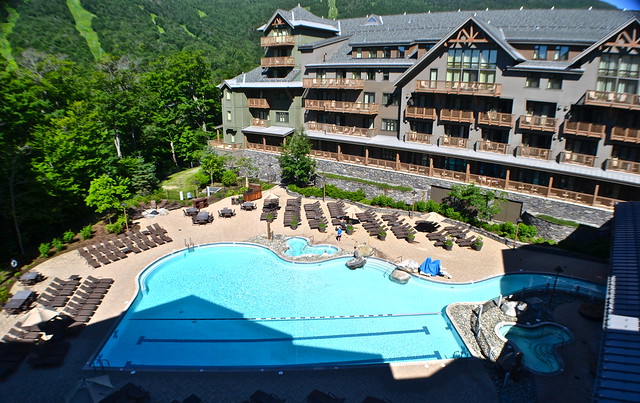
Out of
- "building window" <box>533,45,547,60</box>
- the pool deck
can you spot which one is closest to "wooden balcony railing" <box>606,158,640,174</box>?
the pool deck

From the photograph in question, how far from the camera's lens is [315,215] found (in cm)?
3603

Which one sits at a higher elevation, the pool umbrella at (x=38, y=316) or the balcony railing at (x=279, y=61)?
the balcony railing at (x=279, y=61)

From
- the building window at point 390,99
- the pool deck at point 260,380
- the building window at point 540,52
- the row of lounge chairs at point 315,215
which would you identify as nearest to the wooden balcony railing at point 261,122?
the building window at point 390,99

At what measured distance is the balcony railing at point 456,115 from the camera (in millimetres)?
36469

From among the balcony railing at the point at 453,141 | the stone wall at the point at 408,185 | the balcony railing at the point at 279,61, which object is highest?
the balcony railing at the point at 279,61

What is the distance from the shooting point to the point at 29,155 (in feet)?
103

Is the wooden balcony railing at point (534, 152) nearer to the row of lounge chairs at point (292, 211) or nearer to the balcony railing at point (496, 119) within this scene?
the balcony railing at point (496, 119)

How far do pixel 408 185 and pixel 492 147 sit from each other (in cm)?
814

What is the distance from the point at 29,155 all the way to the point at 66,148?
2513 mm

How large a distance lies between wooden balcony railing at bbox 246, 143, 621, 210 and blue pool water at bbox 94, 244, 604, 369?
8645 millimetres

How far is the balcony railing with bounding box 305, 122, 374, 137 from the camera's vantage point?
1703 inches

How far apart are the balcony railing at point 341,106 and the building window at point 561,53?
16.3 m

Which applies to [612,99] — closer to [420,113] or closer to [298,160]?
[420,113]

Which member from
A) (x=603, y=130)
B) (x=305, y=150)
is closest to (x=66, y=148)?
(x=305, y=150)
